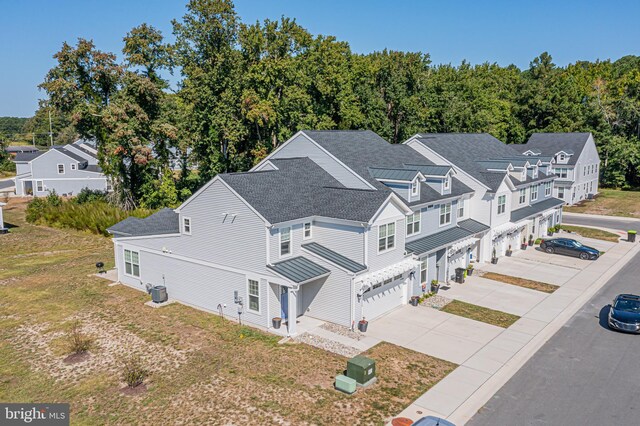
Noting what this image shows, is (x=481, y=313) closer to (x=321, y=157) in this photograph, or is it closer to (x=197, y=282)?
(x=321, y=157)

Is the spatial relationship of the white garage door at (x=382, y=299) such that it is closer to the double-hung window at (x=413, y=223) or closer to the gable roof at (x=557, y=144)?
the double-hung window at (x=413, y=223)

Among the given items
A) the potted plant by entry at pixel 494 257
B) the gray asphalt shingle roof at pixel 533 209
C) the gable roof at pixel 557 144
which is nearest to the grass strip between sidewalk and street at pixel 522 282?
the potted plant by entry at pixel 494 257

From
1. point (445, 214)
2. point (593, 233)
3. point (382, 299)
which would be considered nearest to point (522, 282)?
point (445, 214)

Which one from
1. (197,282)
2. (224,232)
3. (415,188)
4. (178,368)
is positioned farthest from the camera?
(415,188)

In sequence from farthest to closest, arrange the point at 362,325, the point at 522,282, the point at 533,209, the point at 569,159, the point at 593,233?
the point at 569,159 < the point at 593,233 < the point at 533,209 < the point at 522,282 < the point at 362,325

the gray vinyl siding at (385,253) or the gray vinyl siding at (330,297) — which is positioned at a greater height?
the gray vinyl siding at (385,253)

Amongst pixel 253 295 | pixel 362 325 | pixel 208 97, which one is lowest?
pixel 362 325

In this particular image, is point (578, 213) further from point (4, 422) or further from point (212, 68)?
point (4, 422)
